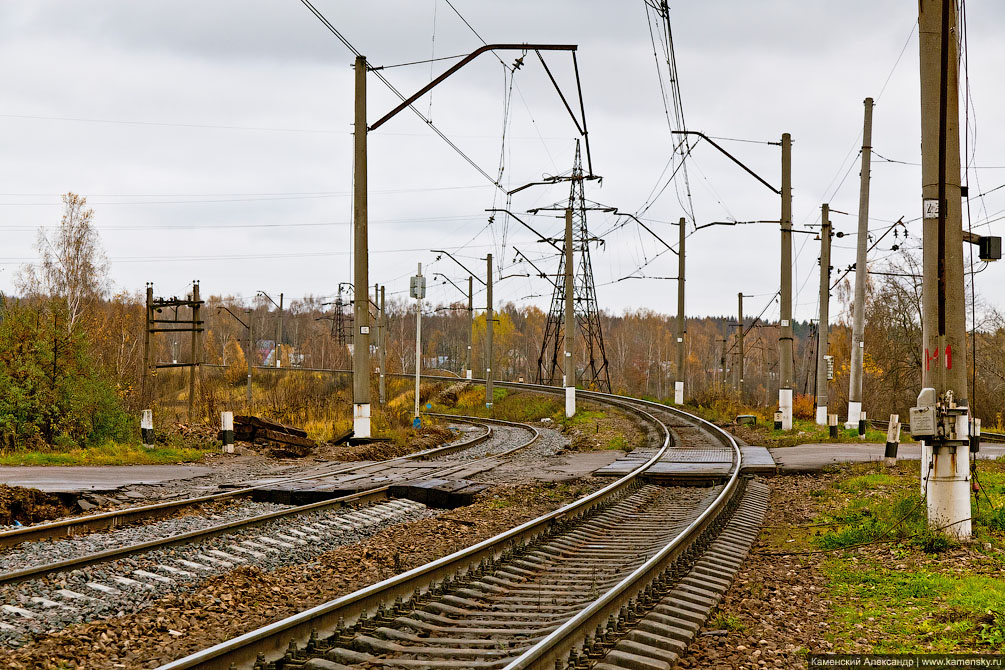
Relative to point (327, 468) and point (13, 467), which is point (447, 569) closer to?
point (327, 468)

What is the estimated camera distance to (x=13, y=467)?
17.0 meters

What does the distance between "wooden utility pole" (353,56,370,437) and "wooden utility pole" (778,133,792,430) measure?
14782 millimetres

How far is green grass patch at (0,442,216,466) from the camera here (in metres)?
18.2

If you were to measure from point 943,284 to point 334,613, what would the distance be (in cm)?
821

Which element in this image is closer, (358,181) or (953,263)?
(953,263)

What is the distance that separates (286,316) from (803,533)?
159991mm

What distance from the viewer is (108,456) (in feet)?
62.0

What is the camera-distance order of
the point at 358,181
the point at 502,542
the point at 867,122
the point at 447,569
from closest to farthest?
the point at 447,569
the point at 502,542
the point at 358,181
the point at 867,122

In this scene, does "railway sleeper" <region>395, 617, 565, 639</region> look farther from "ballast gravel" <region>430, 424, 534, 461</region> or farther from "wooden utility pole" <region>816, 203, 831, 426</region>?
"wooden utility pole" <region>816, 203, 831, 426</region>

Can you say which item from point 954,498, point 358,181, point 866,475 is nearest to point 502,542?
point 954,498

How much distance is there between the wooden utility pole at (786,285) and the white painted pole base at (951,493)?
18.7 m

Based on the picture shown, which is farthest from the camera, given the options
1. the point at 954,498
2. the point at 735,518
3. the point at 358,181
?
the point at 358,181

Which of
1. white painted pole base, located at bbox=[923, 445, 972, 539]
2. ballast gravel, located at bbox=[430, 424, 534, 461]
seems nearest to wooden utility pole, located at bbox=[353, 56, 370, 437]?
ballast gravel, located at bbox=[430, 424, 534, 461]

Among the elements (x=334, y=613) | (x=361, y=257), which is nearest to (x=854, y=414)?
(x=361, y=257)
